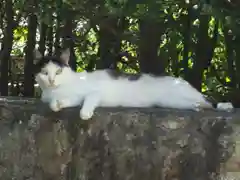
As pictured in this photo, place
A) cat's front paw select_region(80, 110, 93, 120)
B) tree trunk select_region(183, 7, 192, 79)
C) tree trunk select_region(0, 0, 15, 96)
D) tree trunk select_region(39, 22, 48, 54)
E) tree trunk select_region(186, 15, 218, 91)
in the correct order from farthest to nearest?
tree trunk select_region(39, 22, 48, 54)
tree trunk select_region(0, 0, 15, 96)
tree trunk select_region(186, 15, 218, 91)
tree trunk select_region(183, 7, 192, 79)
cat's front paw select_region(80, 110, 93, 120)

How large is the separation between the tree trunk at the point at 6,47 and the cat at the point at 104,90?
182 centimetres

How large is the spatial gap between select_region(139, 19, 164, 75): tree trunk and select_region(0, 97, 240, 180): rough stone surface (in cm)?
108

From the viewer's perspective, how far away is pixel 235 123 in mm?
2602

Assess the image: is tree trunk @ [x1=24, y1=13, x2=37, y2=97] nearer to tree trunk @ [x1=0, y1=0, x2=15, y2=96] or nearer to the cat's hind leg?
tree trunk @ [x1=0, y1=0, x2=15, y2=96]

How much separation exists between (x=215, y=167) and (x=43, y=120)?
2.72 ft

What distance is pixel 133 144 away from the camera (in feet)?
8.63

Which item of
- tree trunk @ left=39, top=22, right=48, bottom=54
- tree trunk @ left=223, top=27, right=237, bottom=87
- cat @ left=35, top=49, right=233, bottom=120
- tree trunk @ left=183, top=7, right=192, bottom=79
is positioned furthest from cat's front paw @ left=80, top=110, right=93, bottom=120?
tree trunk @ left=39, top=22, right=48, bottom=54

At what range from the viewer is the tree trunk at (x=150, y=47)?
3.66m

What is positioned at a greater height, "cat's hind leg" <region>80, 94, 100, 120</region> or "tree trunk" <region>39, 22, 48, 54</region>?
"tree trunk" <region>39, 22, 48, 54</region>

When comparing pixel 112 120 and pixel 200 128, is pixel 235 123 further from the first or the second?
pixel 112 120

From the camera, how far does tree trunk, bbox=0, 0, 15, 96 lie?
4594 mm

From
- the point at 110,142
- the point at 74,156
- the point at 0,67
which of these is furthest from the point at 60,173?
the point at 0,67

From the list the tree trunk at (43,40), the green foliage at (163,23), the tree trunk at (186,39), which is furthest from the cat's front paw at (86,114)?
the tree trunk at (43,40)

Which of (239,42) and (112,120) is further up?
(239,42)
